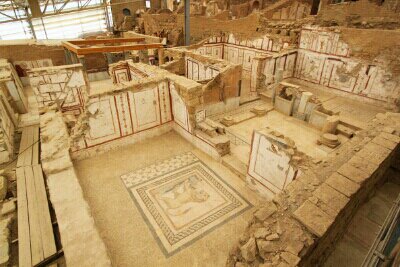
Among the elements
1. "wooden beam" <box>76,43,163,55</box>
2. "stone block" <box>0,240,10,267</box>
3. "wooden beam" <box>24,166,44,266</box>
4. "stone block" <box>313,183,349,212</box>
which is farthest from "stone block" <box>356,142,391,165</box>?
"wooden beam" <box>76,43,163,55</box>

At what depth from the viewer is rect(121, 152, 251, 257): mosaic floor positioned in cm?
414

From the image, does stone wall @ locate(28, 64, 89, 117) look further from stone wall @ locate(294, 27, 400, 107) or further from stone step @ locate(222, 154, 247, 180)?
stone wall @ locate(294, 27, 400, 107)

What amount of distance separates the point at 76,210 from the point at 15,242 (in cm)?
139

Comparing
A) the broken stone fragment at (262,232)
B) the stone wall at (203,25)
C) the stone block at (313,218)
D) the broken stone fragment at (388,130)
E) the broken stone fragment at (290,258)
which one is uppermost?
the stone wall at (203,25)

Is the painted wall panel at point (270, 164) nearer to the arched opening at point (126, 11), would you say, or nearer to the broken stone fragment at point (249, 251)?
the broken stone fragment at point (249, 251)

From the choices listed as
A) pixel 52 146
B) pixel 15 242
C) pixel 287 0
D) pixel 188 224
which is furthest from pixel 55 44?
pixel 287 0

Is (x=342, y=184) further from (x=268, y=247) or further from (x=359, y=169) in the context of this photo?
(x=268, y=247)

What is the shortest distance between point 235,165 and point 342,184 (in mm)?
2726

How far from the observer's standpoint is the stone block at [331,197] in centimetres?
264

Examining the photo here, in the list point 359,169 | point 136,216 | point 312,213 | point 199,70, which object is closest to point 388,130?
point 359,169

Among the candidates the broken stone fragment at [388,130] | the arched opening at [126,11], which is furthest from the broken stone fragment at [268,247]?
the arched opening at [126,11]

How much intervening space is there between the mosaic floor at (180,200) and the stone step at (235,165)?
0.41m

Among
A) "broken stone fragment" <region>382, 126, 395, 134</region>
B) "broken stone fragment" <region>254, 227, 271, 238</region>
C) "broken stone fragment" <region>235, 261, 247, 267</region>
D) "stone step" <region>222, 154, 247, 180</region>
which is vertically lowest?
"stone step" <region>222, 154, 247, 180</region>

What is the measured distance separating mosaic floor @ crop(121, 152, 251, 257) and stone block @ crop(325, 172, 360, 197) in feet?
→ 6.39
